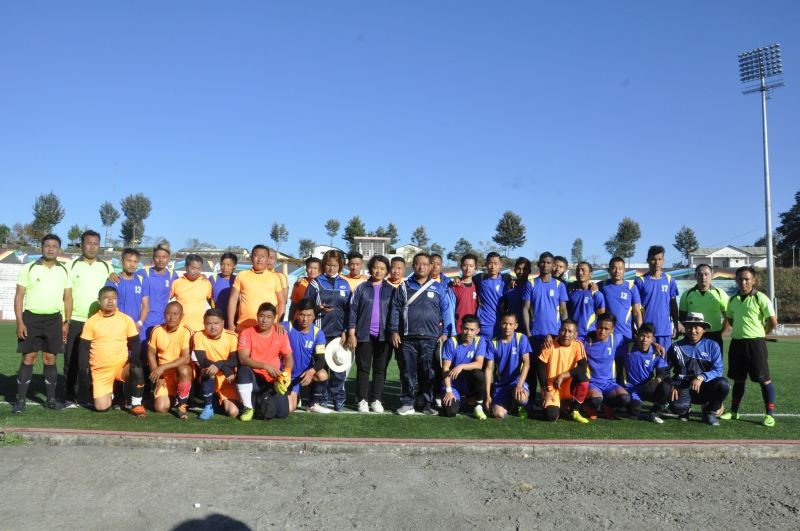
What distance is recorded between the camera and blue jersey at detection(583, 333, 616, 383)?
268 inches

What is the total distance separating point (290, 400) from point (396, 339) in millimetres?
1396

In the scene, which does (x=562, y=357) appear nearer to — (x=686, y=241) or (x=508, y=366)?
(x=508, y=366)

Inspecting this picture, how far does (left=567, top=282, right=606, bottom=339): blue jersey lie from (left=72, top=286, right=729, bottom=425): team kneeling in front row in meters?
0.33

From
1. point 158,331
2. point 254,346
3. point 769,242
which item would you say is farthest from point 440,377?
point 769,242

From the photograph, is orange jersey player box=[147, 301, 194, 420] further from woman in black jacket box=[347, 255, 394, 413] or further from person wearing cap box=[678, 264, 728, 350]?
person wearing cap box=[678, 264, 728, 350]

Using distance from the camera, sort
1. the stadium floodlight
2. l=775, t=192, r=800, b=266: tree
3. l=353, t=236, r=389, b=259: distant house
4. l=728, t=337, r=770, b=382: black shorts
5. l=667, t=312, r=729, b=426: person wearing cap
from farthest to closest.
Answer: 1. l=775, t=192, r=800, b=266: tree
2. l=353, t=236, r=389, b=259: distant house
3. the stadium floodlight
4. l=728, t=337, r=770, b=382: black shorts
5. l=667, t=312, r=729, b=426: person wearing cap

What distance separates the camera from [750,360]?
21.9ft

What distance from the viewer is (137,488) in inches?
164

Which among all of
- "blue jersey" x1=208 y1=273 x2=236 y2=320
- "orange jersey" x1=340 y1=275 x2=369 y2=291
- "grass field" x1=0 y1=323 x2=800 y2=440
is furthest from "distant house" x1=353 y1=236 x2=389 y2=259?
"grass field" x1=0 y1=323 x2=800 y2=440

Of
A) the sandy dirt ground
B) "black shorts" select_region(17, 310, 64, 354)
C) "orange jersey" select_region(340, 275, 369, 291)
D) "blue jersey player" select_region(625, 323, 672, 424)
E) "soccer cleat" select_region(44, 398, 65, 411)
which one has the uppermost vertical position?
"orange jersey" select_region(340, 275, 369, 291)

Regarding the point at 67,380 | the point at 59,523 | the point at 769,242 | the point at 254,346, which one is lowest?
the point at 59,523

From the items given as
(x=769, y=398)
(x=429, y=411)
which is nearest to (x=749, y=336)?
(x=769, y=398)

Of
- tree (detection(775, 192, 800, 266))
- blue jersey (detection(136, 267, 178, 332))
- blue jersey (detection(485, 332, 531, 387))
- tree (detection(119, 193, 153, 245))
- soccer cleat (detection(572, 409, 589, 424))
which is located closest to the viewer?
soccer cleat (detection(572, 409, 589, 424))

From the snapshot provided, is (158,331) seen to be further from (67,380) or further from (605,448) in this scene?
(605,448)
